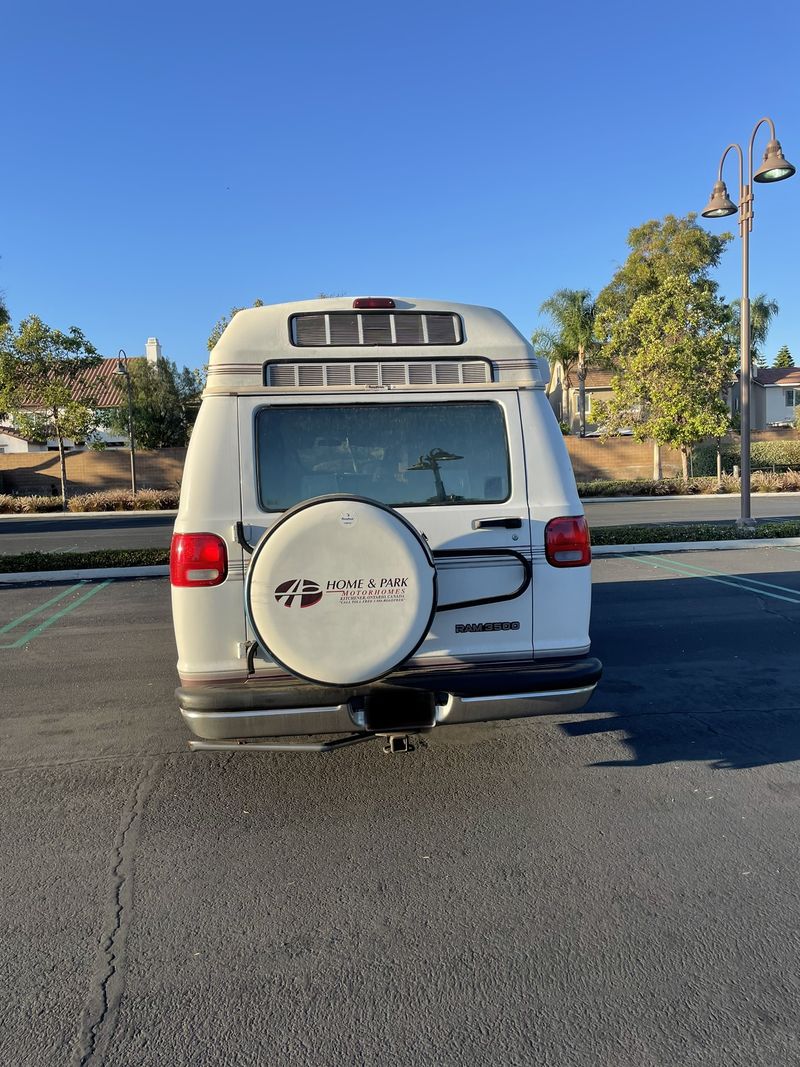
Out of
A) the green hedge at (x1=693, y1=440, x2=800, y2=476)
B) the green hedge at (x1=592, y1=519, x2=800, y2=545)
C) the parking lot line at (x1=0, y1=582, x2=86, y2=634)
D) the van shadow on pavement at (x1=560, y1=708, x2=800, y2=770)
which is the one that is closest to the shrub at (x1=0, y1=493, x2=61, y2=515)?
the parking lot line at (x1=0, y1=582, x2=86, y2=634)

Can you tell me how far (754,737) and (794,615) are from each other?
153 inches

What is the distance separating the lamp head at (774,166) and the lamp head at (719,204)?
1.07 m

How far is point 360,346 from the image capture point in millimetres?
3773

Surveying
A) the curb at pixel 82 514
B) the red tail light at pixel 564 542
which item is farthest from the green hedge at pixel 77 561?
the curb at pixel 82 514

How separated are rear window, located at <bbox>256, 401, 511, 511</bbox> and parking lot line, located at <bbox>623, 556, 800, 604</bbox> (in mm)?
6332

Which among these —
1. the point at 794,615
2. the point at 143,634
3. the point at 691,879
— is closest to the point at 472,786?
the point at 691,879

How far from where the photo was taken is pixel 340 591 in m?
3.25

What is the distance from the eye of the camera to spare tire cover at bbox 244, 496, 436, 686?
323 cm

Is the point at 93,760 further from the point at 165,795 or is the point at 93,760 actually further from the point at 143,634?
the point at 143,634

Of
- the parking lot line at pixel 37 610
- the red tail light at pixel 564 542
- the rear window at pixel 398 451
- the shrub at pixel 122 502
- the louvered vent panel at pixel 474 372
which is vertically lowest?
the parking lot line at pixel 37 610

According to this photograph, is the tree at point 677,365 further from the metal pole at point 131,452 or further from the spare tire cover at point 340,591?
the spare tire cover at point 340,591

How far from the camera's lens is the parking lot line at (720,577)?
906cm

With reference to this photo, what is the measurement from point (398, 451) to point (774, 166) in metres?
12.4

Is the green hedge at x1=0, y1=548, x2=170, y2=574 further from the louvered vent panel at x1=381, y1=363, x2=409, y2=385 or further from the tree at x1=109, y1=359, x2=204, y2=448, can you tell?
the tree at x1=109, y1=359, x2=204, y2=448
